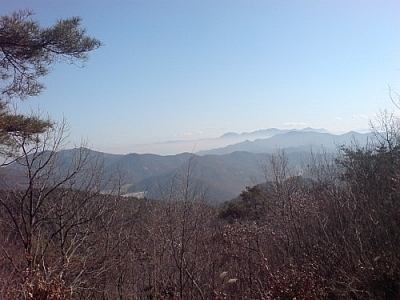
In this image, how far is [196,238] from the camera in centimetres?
997

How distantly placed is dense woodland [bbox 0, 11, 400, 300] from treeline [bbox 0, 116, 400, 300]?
1.3 inches

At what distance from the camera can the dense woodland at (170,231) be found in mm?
6082

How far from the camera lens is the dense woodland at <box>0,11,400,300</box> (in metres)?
6.08

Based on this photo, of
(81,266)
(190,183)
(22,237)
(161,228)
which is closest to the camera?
(22,237)

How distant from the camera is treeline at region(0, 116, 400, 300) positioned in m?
6.05

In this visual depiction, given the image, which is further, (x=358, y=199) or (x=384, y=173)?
(x=384, y=173)

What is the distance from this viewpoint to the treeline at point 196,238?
6051 mm

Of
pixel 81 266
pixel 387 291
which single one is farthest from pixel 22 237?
pixel 387 291

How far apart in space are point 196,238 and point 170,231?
0.70 metres

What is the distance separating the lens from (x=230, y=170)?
330ft

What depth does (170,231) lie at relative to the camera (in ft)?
A: 32.1

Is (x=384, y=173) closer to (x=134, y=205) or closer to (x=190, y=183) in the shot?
(x=190, y=183)

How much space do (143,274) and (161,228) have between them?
1.68 meters

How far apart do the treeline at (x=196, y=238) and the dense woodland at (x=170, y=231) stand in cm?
3
